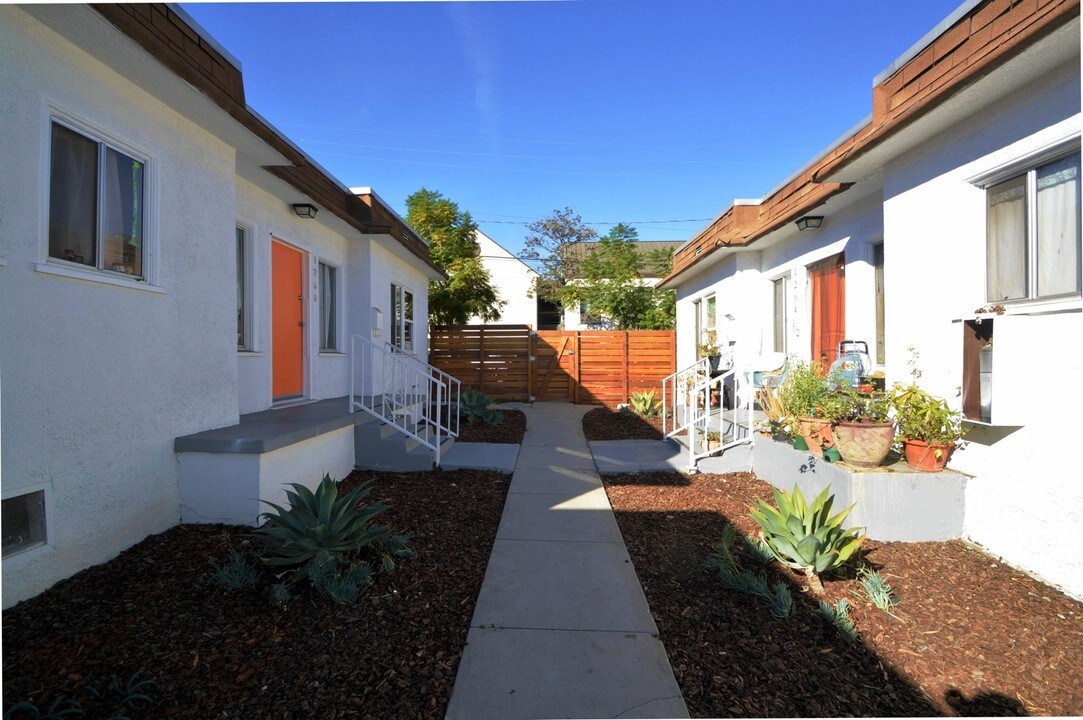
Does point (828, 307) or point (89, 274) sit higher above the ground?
point (828, 307)

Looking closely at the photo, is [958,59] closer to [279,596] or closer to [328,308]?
[279,596]

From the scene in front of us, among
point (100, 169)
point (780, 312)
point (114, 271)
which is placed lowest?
point (114, 271)

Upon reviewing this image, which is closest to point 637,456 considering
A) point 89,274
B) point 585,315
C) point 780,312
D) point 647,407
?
point 780,312

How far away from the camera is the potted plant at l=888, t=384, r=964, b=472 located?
13.5 ft

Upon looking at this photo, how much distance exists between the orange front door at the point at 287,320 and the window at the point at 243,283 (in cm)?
46

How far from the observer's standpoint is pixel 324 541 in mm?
3229

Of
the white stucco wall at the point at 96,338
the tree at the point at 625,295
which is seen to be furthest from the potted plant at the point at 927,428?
the tree at the point at 625,295

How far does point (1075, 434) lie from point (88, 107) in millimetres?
6699

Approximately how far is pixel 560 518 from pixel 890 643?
263cm

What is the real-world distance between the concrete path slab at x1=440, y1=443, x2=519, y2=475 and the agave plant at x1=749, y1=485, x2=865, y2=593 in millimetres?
3466

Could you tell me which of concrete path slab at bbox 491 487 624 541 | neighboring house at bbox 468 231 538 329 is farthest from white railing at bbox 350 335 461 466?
neighboring house at bbox 468 231 538 329

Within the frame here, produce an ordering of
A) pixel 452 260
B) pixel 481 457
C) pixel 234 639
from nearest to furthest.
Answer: pixel 234 639 < pixel 481 457 < pixel 452 260

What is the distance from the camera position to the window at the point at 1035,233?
349 cm

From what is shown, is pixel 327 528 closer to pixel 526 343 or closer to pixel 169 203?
pixel 169 203
